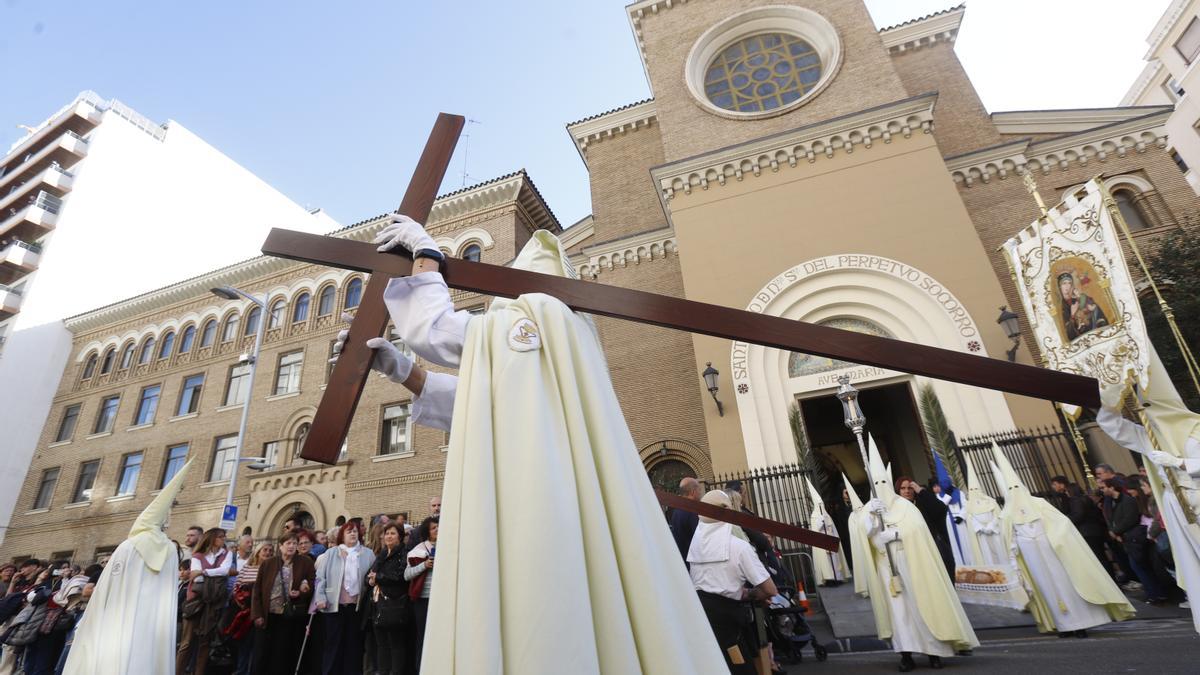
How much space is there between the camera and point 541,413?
59.2 inches

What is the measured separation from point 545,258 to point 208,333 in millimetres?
27785

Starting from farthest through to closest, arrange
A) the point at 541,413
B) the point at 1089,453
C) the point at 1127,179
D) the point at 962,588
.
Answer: the point at 1127,179 → the point at 1089,453 → the point at 962,588 → the point at 541,413

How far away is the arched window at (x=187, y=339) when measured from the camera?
2428 cm

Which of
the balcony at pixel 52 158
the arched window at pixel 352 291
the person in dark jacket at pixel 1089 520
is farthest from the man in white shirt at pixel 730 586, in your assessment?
the balcony at pixel 52 158

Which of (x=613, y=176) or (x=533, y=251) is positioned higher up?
(x=613, y=176)

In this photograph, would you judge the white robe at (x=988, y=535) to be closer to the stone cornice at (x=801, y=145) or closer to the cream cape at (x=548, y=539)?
the cream cape at (x=548, y=539)

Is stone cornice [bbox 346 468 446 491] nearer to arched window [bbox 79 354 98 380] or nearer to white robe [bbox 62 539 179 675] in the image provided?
white robe [bbox 62 539 179 675]

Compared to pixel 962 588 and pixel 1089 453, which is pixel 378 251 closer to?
pixel 962 588

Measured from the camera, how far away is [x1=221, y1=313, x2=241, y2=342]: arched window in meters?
23.6

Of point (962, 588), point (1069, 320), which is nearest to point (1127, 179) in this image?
point (1069, 320)

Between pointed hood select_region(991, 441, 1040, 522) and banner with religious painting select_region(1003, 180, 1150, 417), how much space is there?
60.6 inches

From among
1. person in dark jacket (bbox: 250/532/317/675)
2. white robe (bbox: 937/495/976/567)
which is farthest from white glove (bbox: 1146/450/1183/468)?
person in dark jacket (bbox: 250/532/317/675)

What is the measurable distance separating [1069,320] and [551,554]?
7705 millimetres

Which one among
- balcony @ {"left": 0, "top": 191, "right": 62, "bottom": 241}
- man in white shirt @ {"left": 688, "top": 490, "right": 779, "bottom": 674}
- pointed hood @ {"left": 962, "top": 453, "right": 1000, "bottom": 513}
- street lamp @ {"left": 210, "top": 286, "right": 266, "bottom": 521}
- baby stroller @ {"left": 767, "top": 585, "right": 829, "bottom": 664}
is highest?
balcony @ {"left": 0, "top": 191, "right": 62, "bottom": 241}
